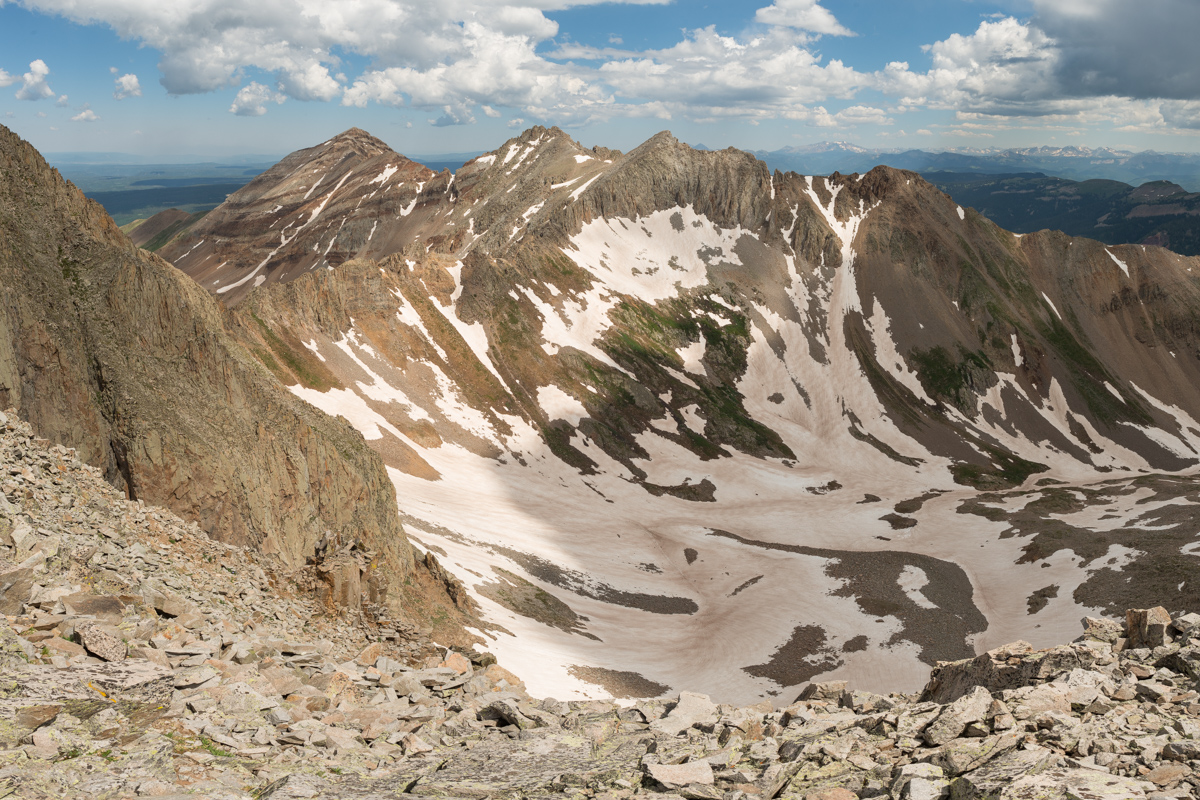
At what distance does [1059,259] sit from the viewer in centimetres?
19962

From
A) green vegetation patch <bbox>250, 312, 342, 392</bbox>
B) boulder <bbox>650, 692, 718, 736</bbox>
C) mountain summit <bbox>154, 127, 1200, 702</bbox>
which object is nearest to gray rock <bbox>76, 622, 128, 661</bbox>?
boulder <bbox>650, 692, 718, 736</bbox>

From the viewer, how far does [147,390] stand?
3516 cm

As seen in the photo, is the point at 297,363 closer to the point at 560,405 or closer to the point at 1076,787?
the point at 560,405

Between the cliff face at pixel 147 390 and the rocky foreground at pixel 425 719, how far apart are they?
40.5 feet

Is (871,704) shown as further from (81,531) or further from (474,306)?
(474,306)

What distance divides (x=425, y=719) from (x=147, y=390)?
27739 millimetres

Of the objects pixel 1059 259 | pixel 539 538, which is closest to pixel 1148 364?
pixel 1059 259

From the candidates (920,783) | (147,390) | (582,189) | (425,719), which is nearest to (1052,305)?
(582,189)

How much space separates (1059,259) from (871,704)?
734 ft

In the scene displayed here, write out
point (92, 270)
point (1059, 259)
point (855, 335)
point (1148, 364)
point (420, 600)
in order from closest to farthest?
point (92, 270) < point (420, 600) < point (855, 335) < point (1148, 364) < point (1059, 259)

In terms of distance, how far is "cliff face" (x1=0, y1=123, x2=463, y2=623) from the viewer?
31641mm

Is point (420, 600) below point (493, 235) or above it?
below

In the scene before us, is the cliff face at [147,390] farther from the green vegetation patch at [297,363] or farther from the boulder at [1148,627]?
the green vegetation patch at [297,363]

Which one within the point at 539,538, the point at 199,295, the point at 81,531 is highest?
the point at 199,295
